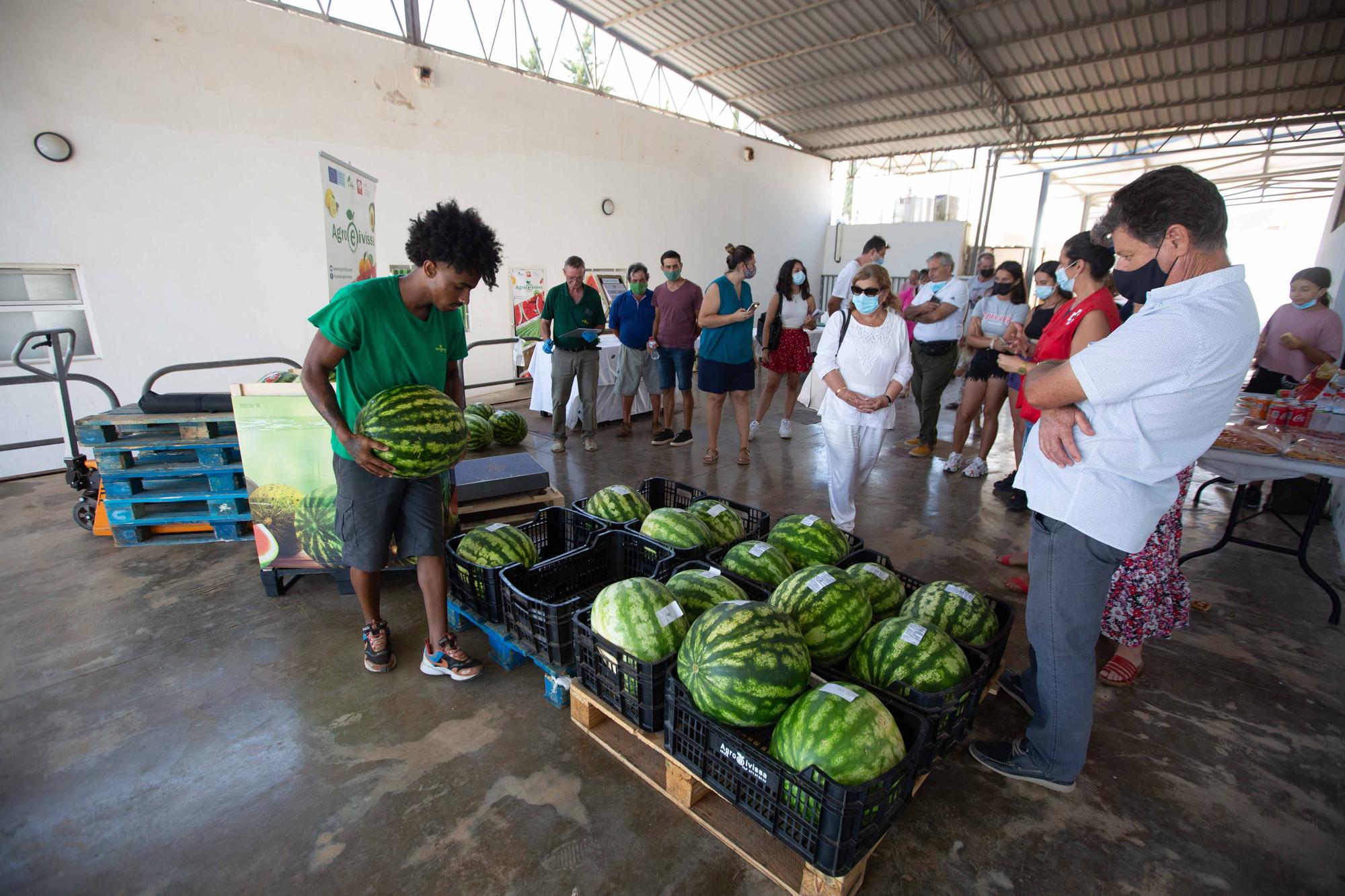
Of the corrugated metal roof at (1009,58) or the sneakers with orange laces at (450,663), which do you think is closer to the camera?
the sneakers with orange laces at (450,663)

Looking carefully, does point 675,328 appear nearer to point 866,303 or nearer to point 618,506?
point 866,303

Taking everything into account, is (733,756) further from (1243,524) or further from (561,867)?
(1243,524)

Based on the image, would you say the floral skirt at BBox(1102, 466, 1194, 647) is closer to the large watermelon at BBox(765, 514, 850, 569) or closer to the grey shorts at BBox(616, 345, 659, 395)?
the large watermelon at BBox(765, 514, 850, 569)

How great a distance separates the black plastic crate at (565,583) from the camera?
7.75 ft

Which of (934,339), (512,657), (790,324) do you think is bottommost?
(512,657)

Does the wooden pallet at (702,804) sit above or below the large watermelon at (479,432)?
below

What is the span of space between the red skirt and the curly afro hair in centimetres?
432

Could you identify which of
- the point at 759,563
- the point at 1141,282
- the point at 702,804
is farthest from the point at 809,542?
the point at 1141,282

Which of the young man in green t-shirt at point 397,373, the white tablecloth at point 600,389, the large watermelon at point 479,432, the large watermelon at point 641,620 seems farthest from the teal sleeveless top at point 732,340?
the large watermelon at point 641,620

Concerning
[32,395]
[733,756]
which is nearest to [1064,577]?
[733,756]

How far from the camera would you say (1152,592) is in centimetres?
268

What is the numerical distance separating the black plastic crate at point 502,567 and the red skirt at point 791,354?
363 cm

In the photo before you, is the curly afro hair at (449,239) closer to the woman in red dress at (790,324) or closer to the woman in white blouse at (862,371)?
the woman in white blouse at (862,371)

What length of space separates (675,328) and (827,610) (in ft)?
14.3
